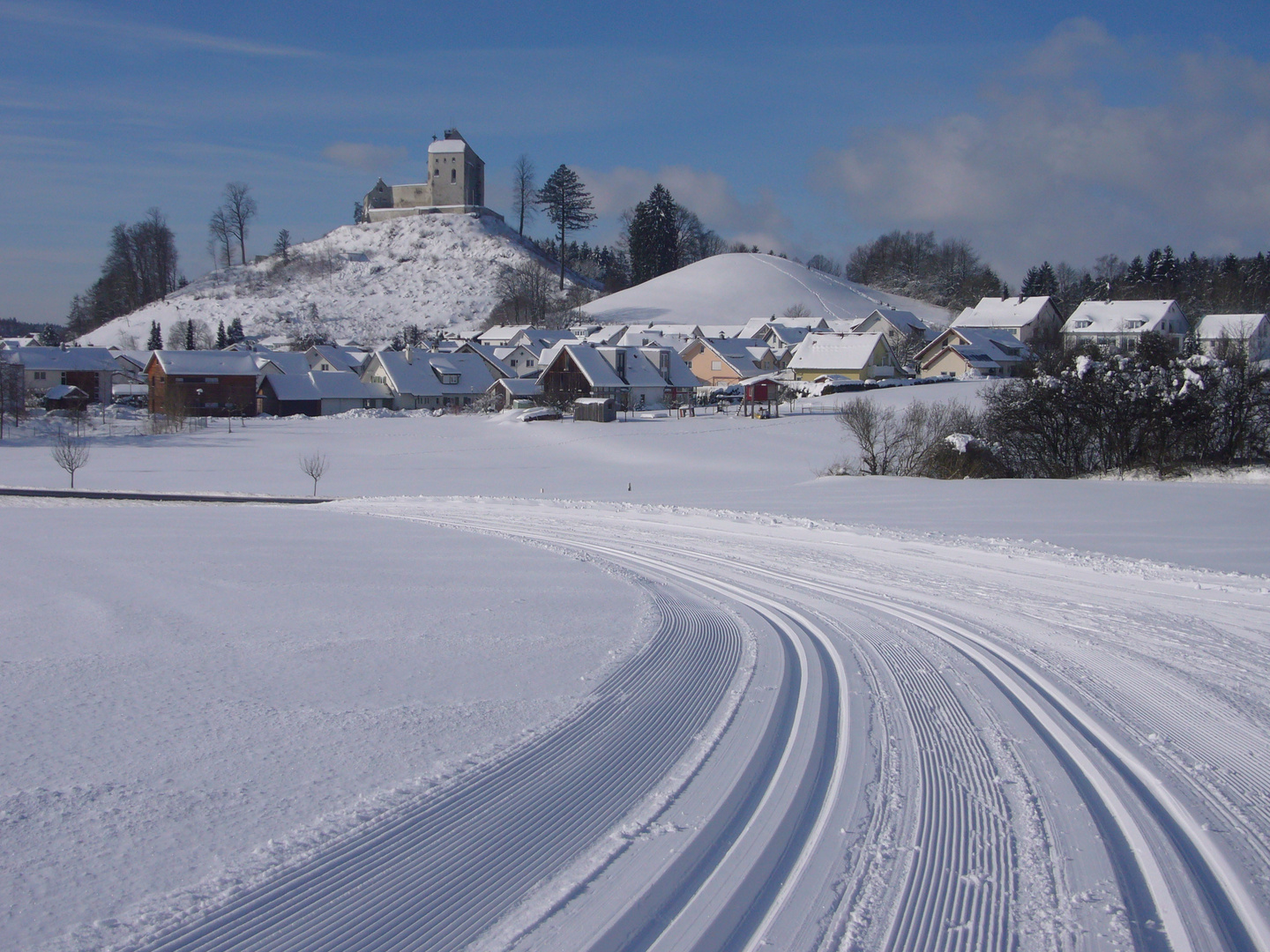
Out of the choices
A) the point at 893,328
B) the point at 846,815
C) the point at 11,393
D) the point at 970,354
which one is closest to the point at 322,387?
the point at 11,393

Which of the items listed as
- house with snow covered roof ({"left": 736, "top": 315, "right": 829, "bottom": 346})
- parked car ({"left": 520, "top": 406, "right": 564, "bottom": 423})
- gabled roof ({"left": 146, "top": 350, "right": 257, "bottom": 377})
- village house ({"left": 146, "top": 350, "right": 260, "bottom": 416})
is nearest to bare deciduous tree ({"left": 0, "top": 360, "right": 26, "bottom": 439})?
village house ({"left": 146, "top": 350, "right": 260, "bottom": 416})

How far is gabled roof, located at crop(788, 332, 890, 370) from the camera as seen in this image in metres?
75.5

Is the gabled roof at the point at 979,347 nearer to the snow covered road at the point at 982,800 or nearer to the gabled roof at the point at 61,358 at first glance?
the snow covered road at the point at 982,800

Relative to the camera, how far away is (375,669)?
275 inches

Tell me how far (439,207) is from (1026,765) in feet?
542

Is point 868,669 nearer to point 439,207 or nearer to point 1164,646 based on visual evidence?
point 1164,646

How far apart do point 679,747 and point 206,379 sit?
75229mm

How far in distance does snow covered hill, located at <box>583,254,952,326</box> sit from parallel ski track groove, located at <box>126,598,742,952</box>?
386ft

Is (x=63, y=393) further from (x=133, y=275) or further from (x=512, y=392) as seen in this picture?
(x=133, y=275)

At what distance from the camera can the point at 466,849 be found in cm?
424

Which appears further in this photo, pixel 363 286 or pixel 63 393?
pixel 363 286

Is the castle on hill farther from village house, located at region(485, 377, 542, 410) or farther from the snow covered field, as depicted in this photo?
the snow covered field

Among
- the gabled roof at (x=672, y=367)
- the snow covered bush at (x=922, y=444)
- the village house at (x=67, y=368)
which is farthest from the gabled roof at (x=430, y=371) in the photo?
the snow covered bush at (x=922, y=444)

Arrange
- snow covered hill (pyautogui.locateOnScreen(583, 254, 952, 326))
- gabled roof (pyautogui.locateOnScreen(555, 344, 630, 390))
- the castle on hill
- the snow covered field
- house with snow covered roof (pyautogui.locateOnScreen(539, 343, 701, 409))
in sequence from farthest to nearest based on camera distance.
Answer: the castle on hill, snow covered hill (pyautogui.locateOnScreen(583, 254, 952, 326)), house with snow covered roof (pyautogui.locateOnScreen(539, 343, 701, 409)), gabled roof (pyautogui.locateOnScreen(555, 344, 630, 390)), the snow covered field
